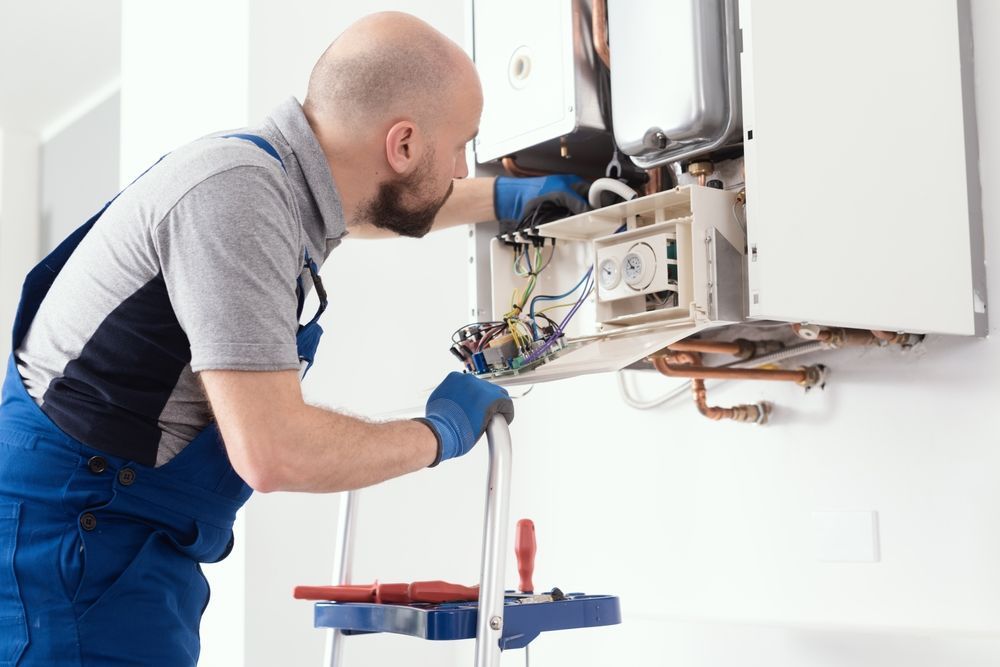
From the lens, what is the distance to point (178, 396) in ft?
3.97

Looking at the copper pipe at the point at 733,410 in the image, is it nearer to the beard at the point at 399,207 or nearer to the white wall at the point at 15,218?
the beard at the point at 399,207

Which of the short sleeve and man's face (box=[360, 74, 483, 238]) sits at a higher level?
man's face (box=[360, 74, 483, 238])

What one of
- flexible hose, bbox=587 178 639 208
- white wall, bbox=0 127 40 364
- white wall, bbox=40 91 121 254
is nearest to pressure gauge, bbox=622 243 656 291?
flexible hose, bbox=587 178 639 208

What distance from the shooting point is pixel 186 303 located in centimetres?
110

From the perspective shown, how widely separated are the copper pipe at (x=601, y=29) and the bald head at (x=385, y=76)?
312 millimetres

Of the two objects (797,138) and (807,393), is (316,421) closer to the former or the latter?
(797,138)

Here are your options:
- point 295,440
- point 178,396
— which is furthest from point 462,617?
point 178,396

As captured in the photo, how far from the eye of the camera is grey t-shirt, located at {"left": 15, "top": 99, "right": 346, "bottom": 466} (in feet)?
3.60

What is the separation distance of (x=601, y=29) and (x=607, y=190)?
25 centimetres

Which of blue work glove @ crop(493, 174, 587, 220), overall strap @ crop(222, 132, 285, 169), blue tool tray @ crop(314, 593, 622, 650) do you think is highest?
blue work glove @ crop(493, 174, 587, 220)

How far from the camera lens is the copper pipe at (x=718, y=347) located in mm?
1595

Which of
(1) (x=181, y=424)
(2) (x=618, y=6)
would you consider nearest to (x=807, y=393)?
(2) (x=618, y=6)

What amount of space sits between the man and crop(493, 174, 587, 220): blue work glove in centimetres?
40

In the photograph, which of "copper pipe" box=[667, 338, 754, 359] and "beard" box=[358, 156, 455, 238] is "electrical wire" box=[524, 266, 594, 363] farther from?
"beard" box=[358, 156, 455, 238]
